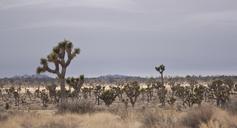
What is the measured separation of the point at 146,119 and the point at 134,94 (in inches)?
1640

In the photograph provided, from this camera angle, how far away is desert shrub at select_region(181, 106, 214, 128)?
1526 cm

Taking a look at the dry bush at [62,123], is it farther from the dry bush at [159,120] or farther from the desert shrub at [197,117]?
the desert shrub at [197,117]

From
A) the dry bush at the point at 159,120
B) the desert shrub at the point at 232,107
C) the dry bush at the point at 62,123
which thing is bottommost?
the dry bush at the point at 62,123

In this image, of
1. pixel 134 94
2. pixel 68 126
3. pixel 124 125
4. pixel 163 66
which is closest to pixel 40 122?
pixel 68 126

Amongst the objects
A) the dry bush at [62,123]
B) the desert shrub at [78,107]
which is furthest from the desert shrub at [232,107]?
the desert shrub at [78,107]

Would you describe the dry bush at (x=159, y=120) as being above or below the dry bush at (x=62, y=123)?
above

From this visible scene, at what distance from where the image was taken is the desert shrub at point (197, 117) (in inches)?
601

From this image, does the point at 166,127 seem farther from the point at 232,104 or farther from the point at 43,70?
the point at 43,70

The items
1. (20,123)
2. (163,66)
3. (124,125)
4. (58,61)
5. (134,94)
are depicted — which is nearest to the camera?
(124,125)

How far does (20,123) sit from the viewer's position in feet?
60.5

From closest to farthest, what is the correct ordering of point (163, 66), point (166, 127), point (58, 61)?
point (166, 127) < point (58, 61) < point (163, 66)

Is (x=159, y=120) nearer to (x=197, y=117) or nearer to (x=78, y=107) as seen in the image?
(x=197, y=117)

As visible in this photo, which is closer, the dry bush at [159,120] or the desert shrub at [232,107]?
the dry bush at [159,120]

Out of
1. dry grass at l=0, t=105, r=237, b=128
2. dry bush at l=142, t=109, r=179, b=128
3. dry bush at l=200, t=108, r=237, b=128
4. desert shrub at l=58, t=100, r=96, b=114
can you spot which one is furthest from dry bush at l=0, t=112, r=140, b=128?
desert shrub at l=58, t=100, r=96, b=114
